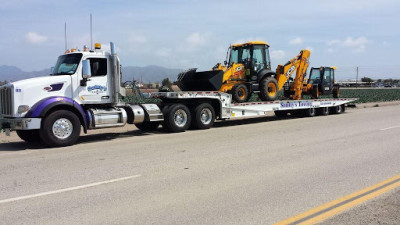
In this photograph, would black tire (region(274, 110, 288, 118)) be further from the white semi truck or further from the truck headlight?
the truck headlight

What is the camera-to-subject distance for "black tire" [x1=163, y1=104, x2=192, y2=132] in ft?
44.0

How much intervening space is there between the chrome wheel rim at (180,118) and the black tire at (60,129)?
389 cm

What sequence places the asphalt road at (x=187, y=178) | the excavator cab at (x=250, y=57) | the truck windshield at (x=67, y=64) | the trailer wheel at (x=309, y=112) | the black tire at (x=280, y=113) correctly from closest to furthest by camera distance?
the asphalt road at (x=187, y=178), the truck windshield at (x=67, y=64), the excavator cab at (x=250, y=57), the trailer wheel at (x=309, y=112), the black tire at (x=280, y=113)

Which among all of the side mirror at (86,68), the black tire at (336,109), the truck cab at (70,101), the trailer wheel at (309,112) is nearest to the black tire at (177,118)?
the truck cab at (70,101)

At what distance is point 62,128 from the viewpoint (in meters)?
10.7

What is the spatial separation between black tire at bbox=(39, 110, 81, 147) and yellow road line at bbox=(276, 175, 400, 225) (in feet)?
25.9

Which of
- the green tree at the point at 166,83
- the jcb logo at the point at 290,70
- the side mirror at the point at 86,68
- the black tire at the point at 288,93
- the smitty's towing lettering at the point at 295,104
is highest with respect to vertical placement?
the jcb logo at the point at 290,70

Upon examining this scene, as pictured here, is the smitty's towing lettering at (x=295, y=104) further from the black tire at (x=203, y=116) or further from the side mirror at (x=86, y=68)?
the side mirror at (x=86, y=68)

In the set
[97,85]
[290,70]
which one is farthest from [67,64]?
[290,70]

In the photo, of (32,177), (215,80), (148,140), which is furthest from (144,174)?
(215,80)

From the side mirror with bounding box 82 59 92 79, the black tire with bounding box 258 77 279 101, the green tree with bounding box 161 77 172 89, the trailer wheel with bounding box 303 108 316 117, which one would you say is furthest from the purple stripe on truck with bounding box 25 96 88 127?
the trailer wheel with bounding box 303 108 316 117

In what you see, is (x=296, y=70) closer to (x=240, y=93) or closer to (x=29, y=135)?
(x=240, y=93)

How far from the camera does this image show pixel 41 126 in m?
10.4

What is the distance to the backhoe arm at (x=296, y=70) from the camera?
18453mm
